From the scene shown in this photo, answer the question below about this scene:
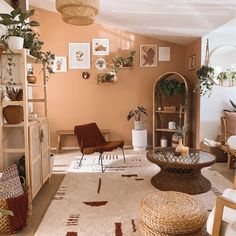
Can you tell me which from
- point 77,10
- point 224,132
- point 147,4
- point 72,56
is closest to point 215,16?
point 147,4

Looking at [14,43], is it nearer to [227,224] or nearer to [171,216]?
[171,216]

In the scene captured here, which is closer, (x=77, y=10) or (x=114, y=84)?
(x=77, y=10)

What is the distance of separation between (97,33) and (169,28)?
1.56m

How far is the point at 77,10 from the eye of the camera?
2574 millimetres

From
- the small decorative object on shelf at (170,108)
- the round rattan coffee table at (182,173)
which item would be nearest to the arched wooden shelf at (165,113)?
the small decorative object on shelf at (170,108)

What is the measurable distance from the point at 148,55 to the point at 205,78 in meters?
1.49

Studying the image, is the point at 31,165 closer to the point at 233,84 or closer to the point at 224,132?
the point at 224,132

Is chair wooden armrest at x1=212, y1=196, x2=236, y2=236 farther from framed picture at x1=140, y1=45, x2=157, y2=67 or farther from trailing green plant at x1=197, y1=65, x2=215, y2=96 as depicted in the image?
framed picture at x1=140, y1=45, x2=157, y2=67

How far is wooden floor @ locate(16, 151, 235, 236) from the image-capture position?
7.68 feet

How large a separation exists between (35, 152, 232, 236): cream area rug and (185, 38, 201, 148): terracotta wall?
1.08 meters

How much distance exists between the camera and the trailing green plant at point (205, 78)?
441 centimetres

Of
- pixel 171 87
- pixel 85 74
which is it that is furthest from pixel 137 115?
pixel 85 74

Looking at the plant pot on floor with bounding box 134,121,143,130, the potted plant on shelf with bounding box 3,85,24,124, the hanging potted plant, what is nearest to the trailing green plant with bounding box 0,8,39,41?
the hanging potted plant

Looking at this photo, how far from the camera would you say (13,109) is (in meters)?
2.59
